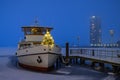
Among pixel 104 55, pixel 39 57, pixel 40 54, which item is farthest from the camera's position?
pixel 104 55

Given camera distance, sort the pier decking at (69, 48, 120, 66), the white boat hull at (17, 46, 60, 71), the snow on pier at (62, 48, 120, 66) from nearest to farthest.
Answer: the pier decking at (69, 48, 120, 66)
the snow on pier at (62, 48, 120, 66)
the white boat hull at (17, 46, 60, 71)

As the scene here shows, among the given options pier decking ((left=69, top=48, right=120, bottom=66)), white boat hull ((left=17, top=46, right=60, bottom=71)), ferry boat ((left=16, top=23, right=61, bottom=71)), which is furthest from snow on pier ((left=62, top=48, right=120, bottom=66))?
white boat hull ((left=17, top=46, right=60, bottom=71))

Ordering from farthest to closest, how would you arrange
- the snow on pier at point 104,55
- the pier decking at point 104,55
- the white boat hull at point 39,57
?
the white boat hull at point 39,57, the snow on pier at point 104,55, the pier decking at point 104,55

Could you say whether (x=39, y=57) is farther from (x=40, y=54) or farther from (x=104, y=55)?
(x=104, y=55)

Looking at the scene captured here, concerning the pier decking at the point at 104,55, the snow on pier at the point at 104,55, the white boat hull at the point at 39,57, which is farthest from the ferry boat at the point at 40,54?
the snow on pier at the point at 104,55

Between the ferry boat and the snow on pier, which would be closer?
the snow on pier

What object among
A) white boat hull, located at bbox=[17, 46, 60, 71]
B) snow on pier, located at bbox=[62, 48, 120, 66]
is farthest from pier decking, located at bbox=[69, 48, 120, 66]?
white boat hull, located at bbox=[17, 46, 60, 71]

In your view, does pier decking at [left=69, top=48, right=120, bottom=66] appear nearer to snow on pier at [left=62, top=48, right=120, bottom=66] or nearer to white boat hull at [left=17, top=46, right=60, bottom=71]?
snow on pier at [left=62, top=48, right=120, bottom=66]

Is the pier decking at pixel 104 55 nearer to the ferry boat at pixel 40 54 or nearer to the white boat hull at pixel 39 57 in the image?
the ferry boat at pixel 40 54

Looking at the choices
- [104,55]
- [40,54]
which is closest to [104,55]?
[104,55]

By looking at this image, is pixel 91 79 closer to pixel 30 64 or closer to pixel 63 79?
pixel 63 79

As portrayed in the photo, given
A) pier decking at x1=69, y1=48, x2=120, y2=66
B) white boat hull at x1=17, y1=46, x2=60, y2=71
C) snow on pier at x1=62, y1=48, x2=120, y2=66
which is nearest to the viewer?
pier decking at x1=69, y1=48, x2=120, y2=66

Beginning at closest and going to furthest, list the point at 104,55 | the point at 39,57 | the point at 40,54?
1. the point at 40,54
2. the point at 39,57
3. the point at 104,55

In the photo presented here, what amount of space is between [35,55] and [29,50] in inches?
58.6
